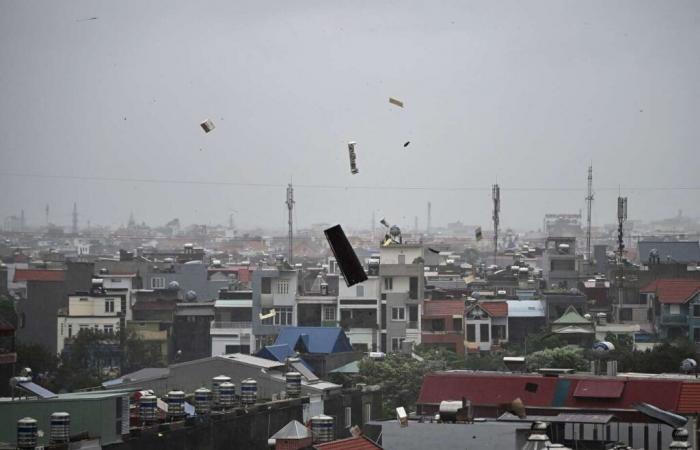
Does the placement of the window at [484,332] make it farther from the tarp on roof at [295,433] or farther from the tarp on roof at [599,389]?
the tarp on roof at [295,433]

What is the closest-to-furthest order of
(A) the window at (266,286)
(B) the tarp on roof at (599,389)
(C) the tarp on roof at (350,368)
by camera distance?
(B) the tarp on roof at (599,389)
(C) the tarp on roof at (350,368)
(A) the window at (266,286)

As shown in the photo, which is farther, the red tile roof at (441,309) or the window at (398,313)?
the window at (398,313)

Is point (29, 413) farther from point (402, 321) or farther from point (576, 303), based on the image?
point (576, 303)

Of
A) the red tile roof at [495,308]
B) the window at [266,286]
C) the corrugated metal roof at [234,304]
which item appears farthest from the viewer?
the window at [266,286]

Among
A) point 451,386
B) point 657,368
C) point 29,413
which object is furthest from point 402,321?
point 29,413

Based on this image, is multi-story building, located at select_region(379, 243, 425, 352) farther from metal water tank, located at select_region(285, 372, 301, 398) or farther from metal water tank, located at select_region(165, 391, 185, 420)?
metal water tank, located at select_region(165, 391, 185, 420)

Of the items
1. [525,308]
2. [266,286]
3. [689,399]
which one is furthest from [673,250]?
[689,399]

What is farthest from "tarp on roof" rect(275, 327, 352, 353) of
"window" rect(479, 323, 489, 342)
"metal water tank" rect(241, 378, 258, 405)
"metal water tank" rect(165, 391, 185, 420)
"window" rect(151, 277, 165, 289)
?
"window" rect(151, 277, 165, 289)

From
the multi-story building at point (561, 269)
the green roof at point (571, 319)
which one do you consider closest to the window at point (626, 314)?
the green roof at point (571, 319)
